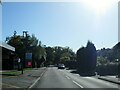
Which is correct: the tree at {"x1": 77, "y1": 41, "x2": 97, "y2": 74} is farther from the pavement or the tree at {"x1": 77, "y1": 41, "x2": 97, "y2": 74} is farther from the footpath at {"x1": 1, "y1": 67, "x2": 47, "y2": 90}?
the footpath at {"x1": 1, "y1": 67, "x2": 47, "y2": 90}

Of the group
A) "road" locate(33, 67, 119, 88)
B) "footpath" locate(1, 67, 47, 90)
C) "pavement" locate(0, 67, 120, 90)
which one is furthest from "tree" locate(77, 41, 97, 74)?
"footpath" locate(1, 67, 47, 90)

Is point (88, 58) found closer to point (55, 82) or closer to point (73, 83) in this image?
point (55, 82)

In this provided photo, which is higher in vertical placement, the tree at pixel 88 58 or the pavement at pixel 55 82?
the tree at pixel 88 58

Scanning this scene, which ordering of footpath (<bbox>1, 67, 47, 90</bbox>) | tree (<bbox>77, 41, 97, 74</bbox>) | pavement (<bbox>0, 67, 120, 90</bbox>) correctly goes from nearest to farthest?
1. footpath (<bbox>1, 67, 47, 90</bbox>)
2. pavement (<bbox>0, 67, 120, 90</bbox>)
3. tree (<bbox>77, 41, 97, 74</bbox>)

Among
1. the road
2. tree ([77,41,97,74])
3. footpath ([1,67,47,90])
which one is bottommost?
the road

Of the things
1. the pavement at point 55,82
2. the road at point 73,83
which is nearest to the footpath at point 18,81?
the pavement at point 55,82

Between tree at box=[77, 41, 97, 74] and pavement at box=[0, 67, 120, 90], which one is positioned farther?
tree at box=[77, 41, 97, 74]

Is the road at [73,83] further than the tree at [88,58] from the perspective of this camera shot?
No

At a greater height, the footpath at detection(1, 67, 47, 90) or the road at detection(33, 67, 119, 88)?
the footpath at detection(1, 67, 47, 90)

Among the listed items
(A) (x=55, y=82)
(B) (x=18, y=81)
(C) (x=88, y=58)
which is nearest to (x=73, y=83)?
(A) (x=55, y=82)

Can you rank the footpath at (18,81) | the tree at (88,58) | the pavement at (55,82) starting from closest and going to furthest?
the footpath at (18,81) → the pavement at (55,82) → the tree at (88,58)

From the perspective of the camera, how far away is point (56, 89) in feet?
52.6

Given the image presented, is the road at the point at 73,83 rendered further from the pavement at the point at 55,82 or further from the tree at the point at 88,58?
the tree at the point at 88,58

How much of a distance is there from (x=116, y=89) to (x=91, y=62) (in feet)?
111
